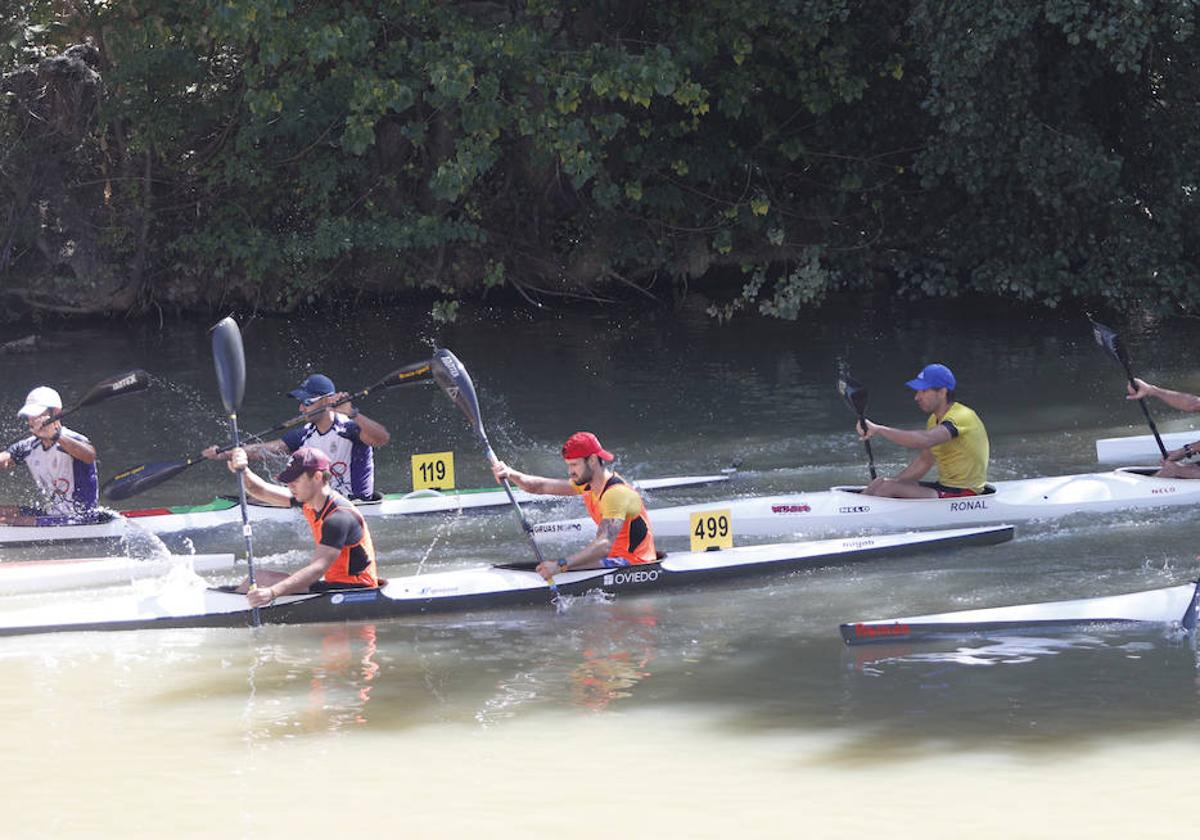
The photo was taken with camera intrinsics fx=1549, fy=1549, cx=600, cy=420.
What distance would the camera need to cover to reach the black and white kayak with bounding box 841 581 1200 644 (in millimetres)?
8594

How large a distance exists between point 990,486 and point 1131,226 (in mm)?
7831

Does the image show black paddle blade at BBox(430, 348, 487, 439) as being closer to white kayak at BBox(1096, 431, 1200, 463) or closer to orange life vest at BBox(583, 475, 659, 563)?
orange life vest at BBox(583, 475, 659, 563)

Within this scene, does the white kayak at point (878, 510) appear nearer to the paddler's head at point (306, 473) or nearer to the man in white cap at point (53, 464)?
the paddler's head at point (306, 473)

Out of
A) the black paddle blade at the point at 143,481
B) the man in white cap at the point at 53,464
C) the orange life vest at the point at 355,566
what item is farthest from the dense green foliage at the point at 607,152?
the orange life vest at the point at 355,566

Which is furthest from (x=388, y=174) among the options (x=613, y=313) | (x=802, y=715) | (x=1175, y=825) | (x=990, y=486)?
(x=1175, y=825)

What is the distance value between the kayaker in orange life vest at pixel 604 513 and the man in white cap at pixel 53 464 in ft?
11.1

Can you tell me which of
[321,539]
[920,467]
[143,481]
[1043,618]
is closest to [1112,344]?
[920,467]

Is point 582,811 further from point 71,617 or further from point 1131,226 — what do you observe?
point 1131,226

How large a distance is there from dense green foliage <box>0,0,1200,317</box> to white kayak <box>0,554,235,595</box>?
7235mm

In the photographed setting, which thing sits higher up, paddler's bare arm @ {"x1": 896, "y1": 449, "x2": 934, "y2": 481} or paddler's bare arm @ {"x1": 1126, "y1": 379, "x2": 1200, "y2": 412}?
paddler's bare arm @ {"x1": 1126, "y1": 379, "x2": 1200, "y2": 412}

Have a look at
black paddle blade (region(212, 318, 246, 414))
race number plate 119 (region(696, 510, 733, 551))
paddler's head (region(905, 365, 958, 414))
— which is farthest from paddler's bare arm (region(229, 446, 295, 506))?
paddler's head (region(905, 365, 958, 414))

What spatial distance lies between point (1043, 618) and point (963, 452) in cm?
293

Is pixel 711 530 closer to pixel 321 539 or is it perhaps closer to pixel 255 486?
pixel 321 539

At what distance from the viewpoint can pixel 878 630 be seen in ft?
28.1
